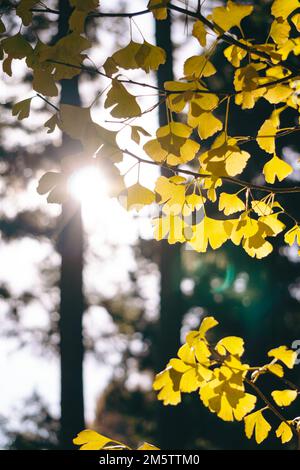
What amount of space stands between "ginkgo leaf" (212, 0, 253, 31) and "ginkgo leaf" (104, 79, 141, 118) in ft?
0.75

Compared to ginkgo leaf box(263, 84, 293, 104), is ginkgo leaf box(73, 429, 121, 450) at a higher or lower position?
lower

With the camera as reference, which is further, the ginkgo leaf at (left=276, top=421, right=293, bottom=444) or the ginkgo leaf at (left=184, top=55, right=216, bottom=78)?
the ginkgo leaf at (left=276, top=421, right=293, bottom=444)

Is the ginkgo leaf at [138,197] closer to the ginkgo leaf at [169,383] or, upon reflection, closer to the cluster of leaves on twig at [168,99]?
the cluster of leaves on twig at [168,99]

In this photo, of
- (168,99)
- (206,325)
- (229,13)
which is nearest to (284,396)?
(206,325)

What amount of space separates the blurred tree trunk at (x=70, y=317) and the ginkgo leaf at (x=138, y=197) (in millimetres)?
4441

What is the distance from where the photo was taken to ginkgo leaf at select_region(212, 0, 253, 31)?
1.00 metres

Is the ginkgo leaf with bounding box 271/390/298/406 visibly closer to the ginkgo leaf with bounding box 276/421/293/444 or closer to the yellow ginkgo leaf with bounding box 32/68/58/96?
the ginkgo leaf with bounding box 276/421/293/444

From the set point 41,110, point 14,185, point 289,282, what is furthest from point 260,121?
point 14,185

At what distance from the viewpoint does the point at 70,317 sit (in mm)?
5625

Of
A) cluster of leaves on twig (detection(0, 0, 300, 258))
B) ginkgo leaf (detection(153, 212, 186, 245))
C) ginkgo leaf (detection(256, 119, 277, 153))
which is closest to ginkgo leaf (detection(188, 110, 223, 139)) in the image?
cluster of leaves on twig (detection(0, 0, 300, 258))

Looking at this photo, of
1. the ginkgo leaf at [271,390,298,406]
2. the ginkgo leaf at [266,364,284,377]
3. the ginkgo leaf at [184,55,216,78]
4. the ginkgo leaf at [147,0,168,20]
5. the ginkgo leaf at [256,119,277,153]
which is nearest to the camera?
the ginkgo leaf at [147,0,168,20]

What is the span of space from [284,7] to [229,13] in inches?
11.0

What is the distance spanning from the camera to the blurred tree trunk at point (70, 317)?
5504 millimetres

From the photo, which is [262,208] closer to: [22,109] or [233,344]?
[233,344]
